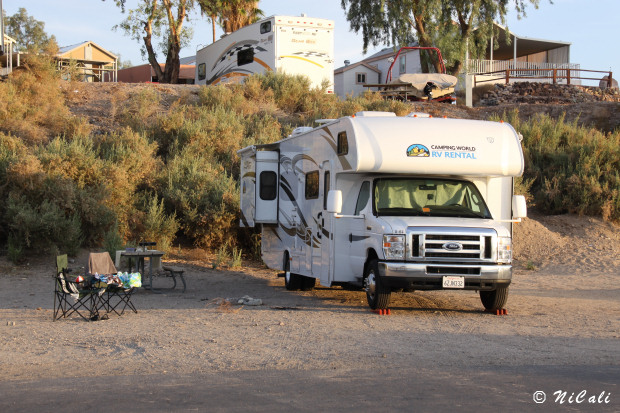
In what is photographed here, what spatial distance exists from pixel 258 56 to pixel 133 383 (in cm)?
2445

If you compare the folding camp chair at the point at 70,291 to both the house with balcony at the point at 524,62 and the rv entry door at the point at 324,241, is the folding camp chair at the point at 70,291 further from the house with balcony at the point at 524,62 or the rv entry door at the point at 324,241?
the house with balcony at the point at 524,62

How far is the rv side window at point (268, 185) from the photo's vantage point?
14625mm

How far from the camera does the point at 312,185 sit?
1276 cm

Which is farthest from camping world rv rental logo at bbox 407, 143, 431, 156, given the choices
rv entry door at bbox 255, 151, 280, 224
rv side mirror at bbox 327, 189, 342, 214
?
rv entry door at bbox 255, 151, 280, 224

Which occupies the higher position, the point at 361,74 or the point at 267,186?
the point at 361,74

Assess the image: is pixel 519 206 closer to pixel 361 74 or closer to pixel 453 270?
pixel 453 270

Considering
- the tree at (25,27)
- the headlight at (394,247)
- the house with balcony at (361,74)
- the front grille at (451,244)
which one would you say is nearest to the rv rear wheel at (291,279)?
the headlight at (394,247)

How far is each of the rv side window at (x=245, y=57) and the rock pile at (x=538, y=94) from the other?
37.3ft

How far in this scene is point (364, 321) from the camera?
10258 mm

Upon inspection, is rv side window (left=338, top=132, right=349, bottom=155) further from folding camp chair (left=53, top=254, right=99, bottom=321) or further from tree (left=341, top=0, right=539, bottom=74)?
tree (left=341, top=0, right=539, bottom=74)

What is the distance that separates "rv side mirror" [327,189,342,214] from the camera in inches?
422

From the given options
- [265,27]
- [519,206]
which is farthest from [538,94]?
[519,206]

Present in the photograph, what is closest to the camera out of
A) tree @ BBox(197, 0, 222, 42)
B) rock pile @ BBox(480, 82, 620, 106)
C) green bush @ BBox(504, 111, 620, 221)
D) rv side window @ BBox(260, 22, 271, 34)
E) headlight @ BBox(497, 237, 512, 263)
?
headlight @ BBox(497, 237, 512, 263)

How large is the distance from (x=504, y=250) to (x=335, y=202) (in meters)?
2.52
